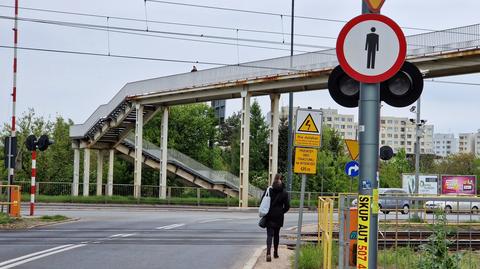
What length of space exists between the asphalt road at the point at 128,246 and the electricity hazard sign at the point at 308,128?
8.66 ft

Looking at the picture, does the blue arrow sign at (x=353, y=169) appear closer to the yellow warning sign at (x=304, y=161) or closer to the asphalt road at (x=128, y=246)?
the asphalt road at (x=128, y=246)

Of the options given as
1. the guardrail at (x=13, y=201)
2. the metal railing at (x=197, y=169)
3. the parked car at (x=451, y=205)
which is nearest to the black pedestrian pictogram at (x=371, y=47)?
the parked car at (x=451, y=205)

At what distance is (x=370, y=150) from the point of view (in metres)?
6.00

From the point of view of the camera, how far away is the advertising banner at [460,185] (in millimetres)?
47344

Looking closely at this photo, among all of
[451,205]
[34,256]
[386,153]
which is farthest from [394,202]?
[386,153]

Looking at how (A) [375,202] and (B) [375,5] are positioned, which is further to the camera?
(B) [375,5]

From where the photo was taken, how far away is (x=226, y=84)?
39.4 metres

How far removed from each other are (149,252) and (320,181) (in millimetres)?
43414

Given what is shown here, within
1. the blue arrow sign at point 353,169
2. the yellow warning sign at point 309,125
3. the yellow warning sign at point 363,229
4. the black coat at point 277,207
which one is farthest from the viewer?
the blue arrow sign at point 353,169

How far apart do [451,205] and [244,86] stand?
3173 cm

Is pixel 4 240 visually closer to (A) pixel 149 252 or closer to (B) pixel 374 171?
(A) pixel 149 252

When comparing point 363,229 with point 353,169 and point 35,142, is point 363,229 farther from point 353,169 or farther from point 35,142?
point 35,142

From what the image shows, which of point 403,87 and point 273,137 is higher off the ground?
point 273,137

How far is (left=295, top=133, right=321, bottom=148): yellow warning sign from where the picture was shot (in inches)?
452
